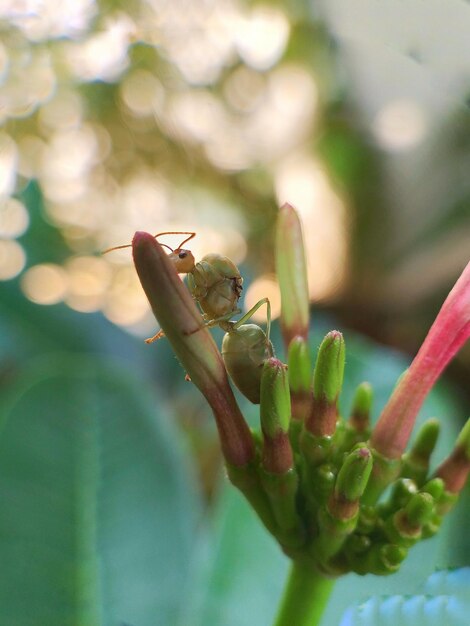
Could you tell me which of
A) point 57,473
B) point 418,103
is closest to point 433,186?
point 418,103

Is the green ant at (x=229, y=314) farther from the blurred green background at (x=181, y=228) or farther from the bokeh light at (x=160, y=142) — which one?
the bokeh light at (x=160, y=142)

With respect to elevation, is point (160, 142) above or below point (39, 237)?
above

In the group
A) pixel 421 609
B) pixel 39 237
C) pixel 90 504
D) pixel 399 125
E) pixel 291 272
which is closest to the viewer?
pixel 421 609

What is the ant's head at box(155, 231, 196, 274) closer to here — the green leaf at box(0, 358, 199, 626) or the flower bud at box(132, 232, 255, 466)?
the flower bud at box(132, 232, 255, 466)

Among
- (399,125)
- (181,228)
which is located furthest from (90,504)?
(399,125)

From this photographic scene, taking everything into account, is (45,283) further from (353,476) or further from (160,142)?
(353,476)

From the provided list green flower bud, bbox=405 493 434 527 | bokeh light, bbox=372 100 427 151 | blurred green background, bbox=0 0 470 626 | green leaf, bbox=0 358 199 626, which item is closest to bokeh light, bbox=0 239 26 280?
blurred green background, bbox=0 0 470 626

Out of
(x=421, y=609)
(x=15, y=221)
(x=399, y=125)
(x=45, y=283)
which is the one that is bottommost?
(x=45, y=283)
